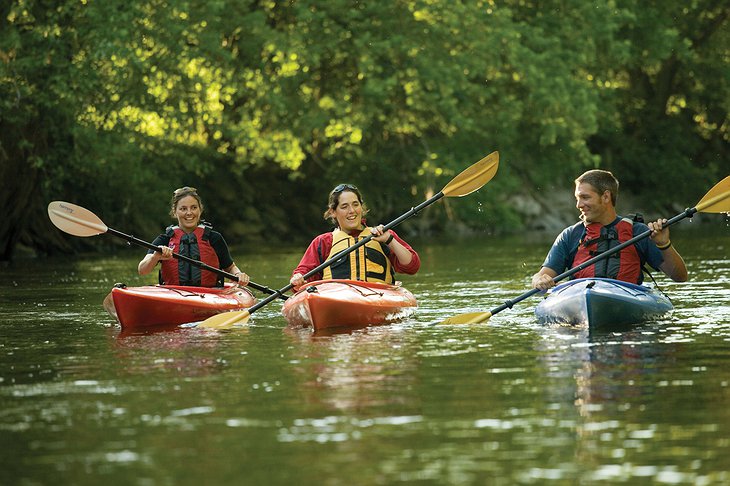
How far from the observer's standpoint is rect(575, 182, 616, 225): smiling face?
9.86 m

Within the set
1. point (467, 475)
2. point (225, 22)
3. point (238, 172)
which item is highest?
point (225, 22)

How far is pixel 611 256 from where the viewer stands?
10.2 meters

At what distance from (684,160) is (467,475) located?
3388 centimetres

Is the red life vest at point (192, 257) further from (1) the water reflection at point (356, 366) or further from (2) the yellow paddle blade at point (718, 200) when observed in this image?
(2) the yellow paddle blade at point (718, 200)

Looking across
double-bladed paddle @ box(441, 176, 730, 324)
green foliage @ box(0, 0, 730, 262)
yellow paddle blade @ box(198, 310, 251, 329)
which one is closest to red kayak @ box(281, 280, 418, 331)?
→ yellow paddle blade @ box(198, 310, 251, 329)

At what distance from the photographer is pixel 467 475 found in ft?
16.3

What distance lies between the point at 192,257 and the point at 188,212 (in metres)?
0.34

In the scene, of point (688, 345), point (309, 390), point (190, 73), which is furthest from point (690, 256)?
point (309, 390)

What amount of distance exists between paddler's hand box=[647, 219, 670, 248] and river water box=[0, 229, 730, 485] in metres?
0.52

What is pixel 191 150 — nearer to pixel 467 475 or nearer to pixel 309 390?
pixel 309 390

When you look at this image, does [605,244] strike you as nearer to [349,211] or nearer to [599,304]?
[599,304]

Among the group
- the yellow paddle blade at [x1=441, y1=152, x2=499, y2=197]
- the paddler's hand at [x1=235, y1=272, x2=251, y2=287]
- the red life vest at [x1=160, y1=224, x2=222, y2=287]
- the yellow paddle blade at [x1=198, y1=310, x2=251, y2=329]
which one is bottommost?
the yellow paddle blade at [x1=198, y1=310, x2=251, y2=329]

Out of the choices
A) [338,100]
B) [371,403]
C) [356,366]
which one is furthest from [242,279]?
[338,100]

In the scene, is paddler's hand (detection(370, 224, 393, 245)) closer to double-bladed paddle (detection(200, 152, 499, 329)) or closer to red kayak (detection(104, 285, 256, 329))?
double-bladed paddle (detection(200, 152, 499, 329))
